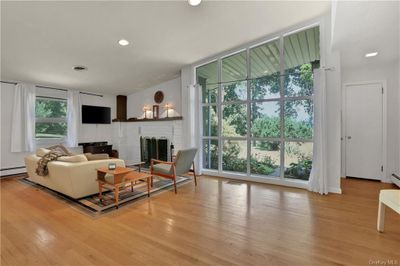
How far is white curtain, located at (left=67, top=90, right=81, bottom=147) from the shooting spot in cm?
564

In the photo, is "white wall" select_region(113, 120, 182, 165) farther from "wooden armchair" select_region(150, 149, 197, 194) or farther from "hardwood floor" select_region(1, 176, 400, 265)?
"hardwood floor" select_region(1, 176, 400, 265)

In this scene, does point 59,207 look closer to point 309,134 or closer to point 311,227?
point 311,227

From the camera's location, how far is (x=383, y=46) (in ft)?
10.4

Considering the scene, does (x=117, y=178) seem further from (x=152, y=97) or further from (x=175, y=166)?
(x=152, y=97)

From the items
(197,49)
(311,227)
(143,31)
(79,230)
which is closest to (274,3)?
(197,49)

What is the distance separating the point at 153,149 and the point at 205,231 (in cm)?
416

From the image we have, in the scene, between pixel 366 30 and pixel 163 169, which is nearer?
pixel 366 30

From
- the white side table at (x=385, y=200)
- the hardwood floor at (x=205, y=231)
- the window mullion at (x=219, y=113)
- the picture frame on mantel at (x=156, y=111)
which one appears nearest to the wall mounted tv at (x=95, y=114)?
the picture frame on mantel at (x=156, y=111)

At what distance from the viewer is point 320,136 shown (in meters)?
3.46

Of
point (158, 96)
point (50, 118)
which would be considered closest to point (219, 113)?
point (158, 96)

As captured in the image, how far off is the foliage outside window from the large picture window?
3.90 meters

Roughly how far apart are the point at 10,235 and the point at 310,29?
5.25 m

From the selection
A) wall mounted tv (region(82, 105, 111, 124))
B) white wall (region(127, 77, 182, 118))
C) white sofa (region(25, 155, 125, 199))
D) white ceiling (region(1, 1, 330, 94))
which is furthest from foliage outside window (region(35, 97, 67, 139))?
white sofa (region(25, 155, 125, 199))

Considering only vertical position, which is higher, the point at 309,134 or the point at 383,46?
the point at 383,46
